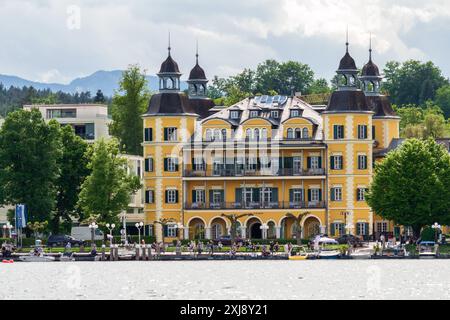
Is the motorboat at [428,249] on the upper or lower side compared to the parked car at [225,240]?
lower

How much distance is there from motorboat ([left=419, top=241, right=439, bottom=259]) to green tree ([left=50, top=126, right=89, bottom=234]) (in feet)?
102

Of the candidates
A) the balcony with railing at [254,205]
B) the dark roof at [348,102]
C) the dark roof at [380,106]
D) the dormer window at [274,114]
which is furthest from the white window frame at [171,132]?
the dark roof at [380,106]

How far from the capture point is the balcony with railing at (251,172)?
15012 centimetres

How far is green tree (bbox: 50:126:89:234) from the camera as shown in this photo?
152 meters

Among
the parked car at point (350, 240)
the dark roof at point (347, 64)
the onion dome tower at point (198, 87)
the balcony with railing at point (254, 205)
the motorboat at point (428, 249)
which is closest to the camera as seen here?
the motorboat at point (428, 249)

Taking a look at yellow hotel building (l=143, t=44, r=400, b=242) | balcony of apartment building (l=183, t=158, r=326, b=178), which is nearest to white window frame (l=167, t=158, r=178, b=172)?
yellow hotel building (l=143, t=44, r=400, b=242)

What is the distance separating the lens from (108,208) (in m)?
147

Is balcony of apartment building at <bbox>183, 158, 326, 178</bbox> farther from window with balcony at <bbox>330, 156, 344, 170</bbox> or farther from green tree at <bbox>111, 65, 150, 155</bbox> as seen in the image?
→ green tree at <bbox>111, 65, 150, 155</bbox>

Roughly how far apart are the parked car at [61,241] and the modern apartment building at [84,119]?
36.8 m

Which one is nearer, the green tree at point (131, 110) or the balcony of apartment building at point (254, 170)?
the balcony of apartment building at point (254, 170)

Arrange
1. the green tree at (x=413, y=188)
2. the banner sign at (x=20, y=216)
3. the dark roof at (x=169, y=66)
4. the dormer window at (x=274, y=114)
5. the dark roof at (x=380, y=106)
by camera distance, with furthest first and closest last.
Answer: the dark roof at (x=380, y=106) → the dormer window at (x=274, y=114) → the dark roof at (x=169, y=66) → the banner sign at (x=20, y=216) → the green tree at (x=413, y=188)

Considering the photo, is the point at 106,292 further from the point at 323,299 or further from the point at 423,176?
the point at 423,176

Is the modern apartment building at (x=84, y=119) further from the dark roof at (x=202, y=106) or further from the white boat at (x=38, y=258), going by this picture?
the white boat at (x=38, y=258)
